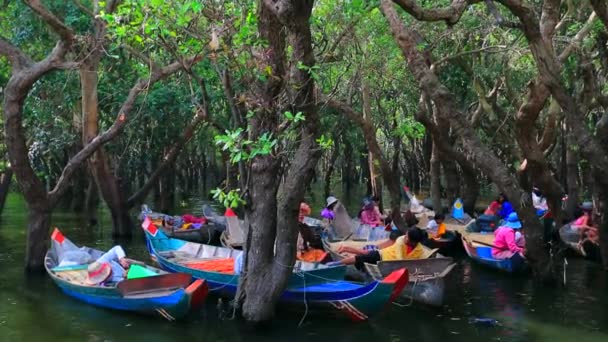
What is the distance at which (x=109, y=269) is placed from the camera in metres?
10.5

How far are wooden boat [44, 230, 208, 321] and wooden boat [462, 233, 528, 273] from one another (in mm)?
6028

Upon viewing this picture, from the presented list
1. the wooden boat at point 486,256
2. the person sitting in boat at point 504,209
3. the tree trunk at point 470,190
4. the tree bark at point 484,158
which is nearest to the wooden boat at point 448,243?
the wooden boat at point 486,256

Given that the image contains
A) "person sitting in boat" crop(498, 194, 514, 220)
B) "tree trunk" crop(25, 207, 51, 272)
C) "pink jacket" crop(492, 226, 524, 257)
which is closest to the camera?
"tree trunk" crop(25, 207, 51, 272)

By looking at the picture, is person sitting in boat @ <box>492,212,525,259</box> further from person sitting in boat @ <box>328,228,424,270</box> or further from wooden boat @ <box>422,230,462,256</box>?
person sitting in boat @ <box>328,228,424,270</box>

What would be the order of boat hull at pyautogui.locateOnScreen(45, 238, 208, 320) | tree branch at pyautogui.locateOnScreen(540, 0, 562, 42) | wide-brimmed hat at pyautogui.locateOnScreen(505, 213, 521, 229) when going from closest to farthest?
1. boat hull at pyautogui.locateOnScreen(45, 238, 208, 320)
2. tree branch at pyautogui.locateOnScreen(540, 0, 562, 42)
3. wide-brimmed hat at pyautogui.locateOnScreen(505, 213, 521, 229)

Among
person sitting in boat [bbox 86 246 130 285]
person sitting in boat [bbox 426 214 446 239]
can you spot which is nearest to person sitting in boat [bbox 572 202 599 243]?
person sitting in boat [bbox 426 214 446 239]

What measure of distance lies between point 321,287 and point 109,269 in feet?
11.2

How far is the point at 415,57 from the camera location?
11.1 metres

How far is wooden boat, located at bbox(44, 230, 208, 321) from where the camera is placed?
9.23 meters

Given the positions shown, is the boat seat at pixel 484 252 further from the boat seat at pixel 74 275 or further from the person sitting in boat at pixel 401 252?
the boat seat at pixel 74 275

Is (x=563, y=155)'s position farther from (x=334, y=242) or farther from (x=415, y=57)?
(x=415, y=57)

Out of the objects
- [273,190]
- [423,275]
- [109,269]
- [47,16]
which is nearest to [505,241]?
[423,275]

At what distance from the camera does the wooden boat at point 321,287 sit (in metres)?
8.99

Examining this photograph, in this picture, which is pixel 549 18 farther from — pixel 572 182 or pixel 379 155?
pixel 572 182
